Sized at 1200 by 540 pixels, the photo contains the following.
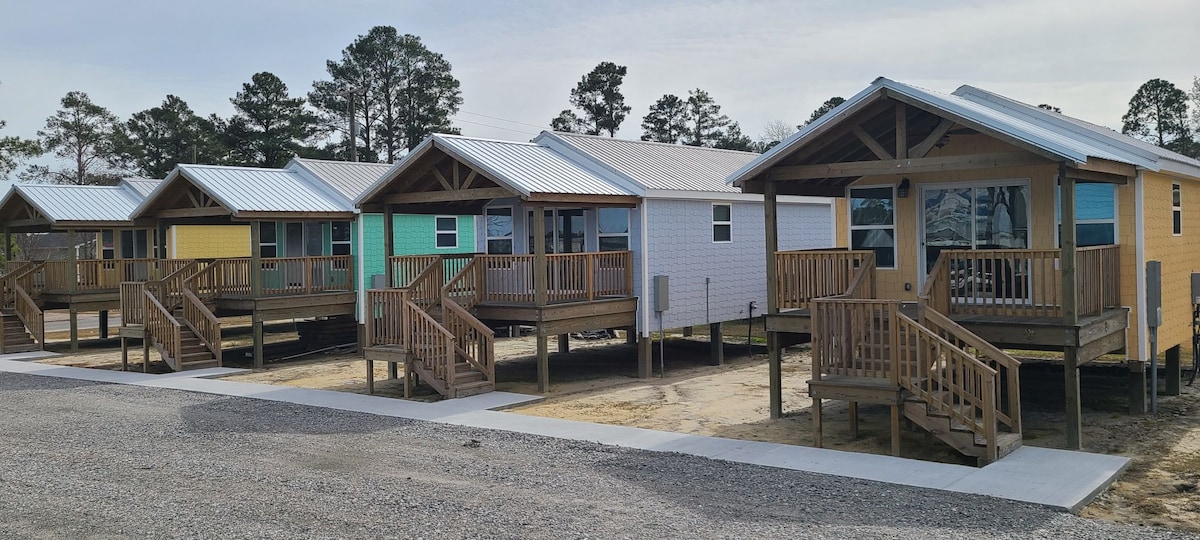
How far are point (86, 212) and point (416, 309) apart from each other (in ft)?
49.6

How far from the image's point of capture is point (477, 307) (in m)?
18.3

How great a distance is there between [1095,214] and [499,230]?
11.4m

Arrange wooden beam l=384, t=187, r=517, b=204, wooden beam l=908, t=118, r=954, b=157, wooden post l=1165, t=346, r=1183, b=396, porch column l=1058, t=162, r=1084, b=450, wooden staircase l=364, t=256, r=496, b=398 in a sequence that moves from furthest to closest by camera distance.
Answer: wooden beam l=384, t=187, r=517, b=204 < wooden staircase l=364, t=256, r=496, b=398 < wooden post l=1165, t=346, r=1183, b=396 < wooden beam l=908, t=118, r=954, b=157 < porch column l=1058, t=162, r=1084, b=450

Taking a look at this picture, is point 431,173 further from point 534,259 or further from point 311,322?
point 311,322

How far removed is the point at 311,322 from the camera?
25.2 m

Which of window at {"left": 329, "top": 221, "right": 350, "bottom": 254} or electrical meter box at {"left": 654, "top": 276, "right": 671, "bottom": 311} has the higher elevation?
window at {"left": 329, "top": 221, "right": 350, "bottom": 254}

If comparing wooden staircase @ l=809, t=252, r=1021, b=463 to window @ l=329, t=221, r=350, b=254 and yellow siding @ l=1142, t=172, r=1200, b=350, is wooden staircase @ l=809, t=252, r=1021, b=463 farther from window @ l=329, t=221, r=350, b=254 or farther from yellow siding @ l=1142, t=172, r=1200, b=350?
window @ l=329, t=221, r=350, b=254

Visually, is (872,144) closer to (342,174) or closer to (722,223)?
(722,223)

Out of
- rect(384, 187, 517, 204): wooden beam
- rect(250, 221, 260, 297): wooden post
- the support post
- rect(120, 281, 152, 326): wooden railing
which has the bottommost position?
the support post

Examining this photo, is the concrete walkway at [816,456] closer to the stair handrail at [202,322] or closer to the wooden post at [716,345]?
the stair handrail at [202,322]

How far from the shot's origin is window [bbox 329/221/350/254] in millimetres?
26500

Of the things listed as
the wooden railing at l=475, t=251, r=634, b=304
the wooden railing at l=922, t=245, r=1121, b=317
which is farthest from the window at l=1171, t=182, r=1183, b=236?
the wooden railing at l=475, t=251, r=634, b=304

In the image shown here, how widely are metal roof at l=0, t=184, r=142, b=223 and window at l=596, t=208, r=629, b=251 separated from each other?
47.2ft

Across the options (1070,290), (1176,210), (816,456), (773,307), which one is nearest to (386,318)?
(773,307)
